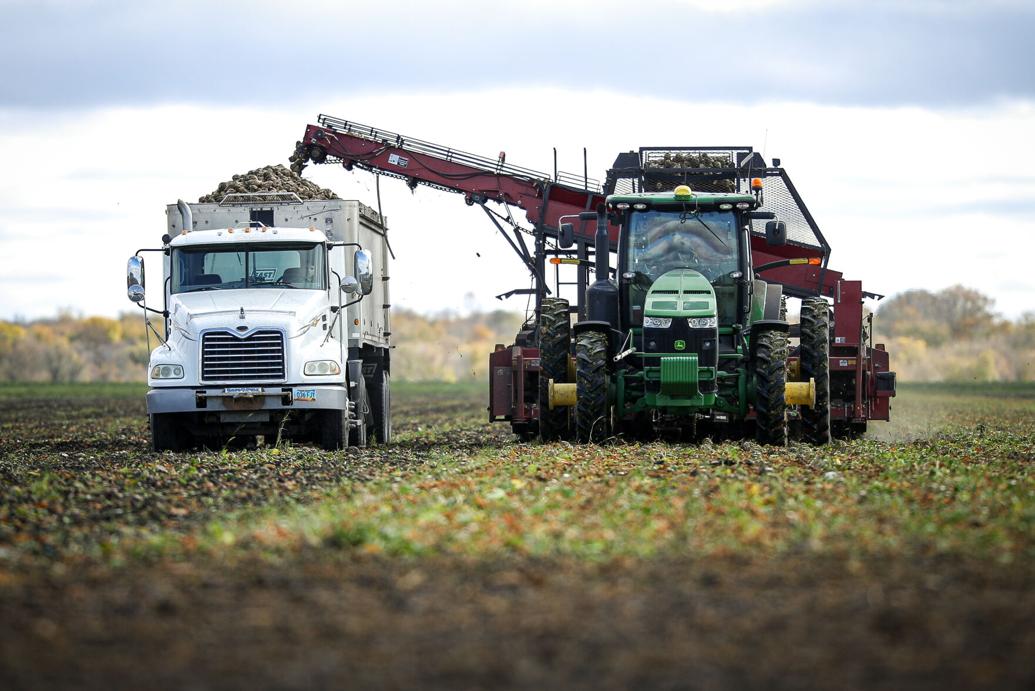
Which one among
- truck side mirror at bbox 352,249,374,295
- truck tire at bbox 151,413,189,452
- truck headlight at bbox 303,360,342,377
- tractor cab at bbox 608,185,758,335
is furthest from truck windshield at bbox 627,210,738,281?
truck tire at bbox 151,413,189,452

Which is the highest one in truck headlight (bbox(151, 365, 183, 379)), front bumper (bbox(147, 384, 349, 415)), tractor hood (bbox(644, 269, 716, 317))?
tractor hood (bbox(644, 269, 716, 317))

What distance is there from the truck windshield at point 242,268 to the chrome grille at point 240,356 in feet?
3.28

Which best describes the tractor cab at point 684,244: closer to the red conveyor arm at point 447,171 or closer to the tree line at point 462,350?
the red conveyor arm at point 447,171

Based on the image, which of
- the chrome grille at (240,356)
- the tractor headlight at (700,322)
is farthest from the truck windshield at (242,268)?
the tractor headlight at (700,322)

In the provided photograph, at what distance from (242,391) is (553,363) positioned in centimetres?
407

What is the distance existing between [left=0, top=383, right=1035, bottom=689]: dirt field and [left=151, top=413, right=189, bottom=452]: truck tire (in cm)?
379

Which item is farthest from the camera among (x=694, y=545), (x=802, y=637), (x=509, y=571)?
(x=694, y=545)

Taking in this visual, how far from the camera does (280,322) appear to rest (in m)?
18.3

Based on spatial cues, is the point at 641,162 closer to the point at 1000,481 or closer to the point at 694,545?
the point at 1000,481

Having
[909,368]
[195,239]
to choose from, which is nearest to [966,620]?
[195,239]

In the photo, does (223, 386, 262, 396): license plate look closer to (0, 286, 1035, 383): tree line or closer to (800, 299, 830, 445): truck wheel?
(800, 299, 830, 445): truck wheel

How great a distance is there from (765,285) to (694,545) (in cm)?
1033

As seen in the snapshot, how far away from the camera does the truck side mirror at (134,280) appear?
18.4 metres

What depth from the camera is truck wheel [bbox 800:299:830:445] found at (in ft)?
61.8
